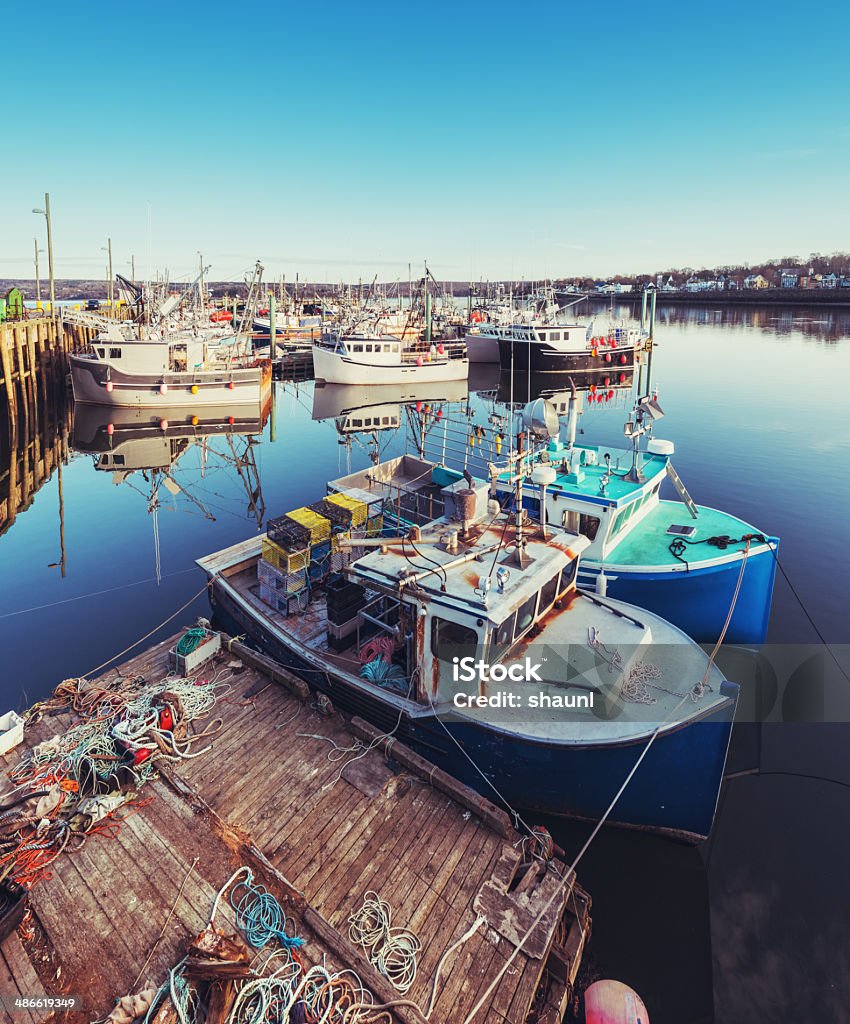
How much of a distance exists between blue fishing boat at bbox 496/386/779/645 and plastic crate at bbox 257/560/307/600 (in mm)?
5451

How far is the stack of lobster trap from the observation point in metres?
11.9

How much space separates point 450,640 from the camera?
28.7 ft

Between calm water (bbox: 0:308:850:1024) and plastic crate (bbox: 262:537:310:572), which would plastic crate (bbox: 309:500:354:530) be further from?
calm water (bbox: 0:308:850:1024)

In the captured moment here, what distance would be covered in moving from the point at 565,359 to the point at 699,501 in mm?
32097

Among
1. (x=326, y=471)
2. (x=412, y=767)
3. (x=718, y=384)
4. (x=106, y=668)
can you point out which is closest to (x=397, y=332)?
(x=718, y=384)

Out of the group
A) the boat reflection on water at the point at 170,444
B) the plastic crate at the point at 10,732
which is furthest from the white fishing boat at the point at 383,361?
the plastic crate at the point at 10,732

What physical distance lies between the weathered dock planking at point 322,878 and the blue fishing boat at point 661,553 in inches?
254

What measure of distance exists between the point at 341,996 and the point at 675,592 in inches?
413

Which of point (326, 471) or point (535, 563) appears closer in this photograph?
point (535, 563)

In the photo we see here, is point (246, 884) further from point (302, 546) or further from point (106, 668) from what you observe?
point (106, 668)

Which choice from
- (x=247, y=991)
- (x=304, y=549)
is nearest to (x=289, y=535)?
(x=304, y=549)

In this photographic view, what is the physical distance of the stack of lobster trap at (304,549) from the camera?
11945mm

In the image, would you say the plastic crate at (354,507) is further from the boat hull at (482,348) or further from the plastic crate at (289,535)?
the boat hull at (482,348)

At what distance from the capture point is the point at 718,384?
1943 inches
